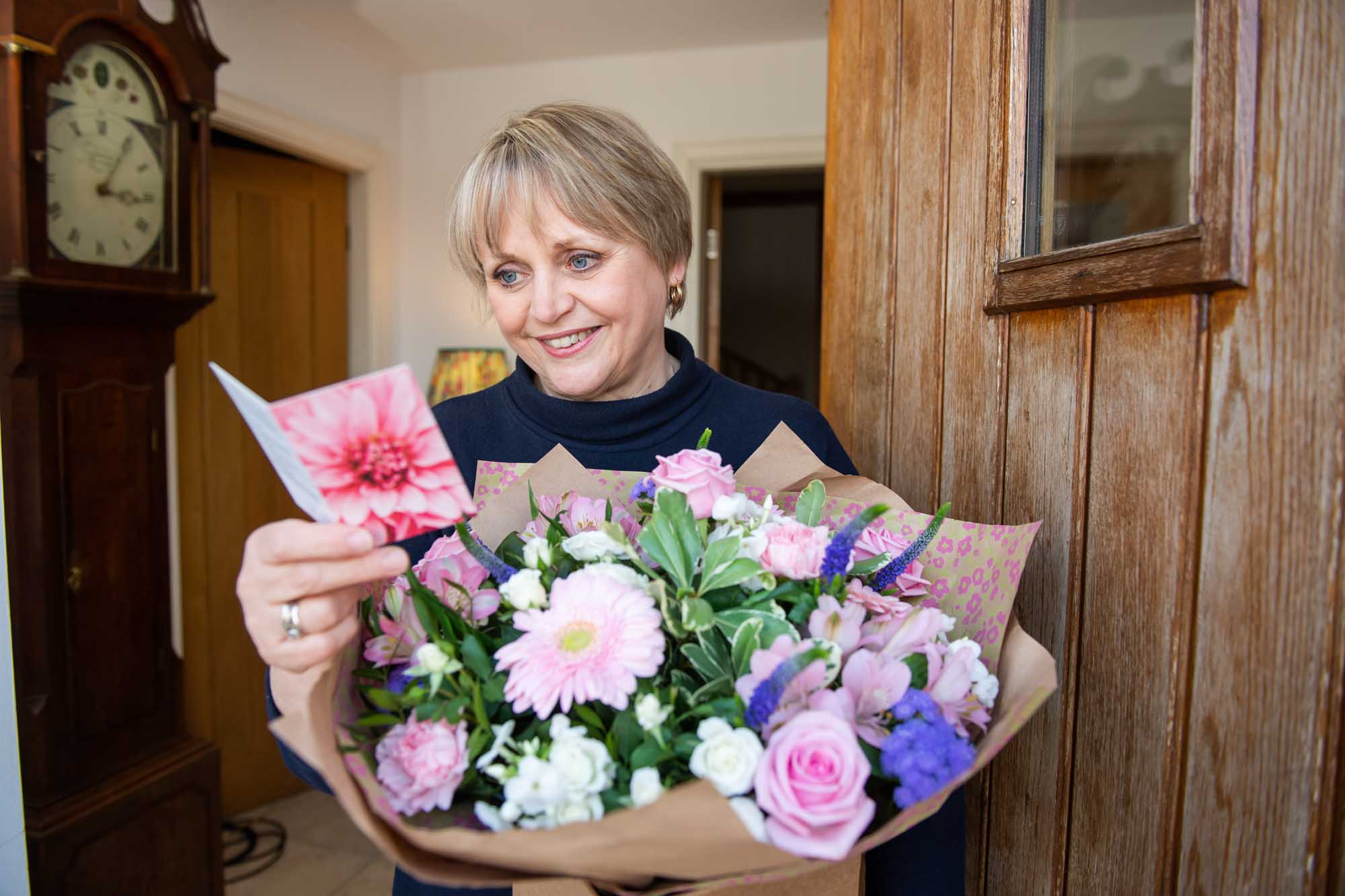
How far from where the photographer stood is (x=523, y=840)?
0.47 metres

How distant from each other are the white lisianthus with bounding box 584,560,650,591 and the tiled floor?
2712 millimetres

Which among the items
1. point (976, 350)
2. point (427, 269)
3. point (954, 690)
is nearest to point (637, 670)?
point (954, 690)

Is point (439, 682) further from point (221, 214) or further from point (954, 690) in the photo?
point (221, 214)

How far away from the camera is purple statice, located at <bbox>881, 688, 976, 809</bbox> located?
497 mm

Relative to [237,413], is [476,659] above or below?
below

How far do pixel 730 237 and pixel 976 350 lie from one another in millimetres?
6923

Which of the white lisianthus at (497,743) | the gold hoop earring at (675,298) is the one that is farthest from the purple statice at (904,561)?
the gold hoop earring at (675,298)

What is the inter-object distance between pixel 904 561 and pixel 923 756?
0.21 meters

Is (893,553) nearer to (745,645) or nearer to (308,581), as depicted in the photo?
(745,645)

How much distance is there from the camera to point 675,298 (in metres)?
1.33

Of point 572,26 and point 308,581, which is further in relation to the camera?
point 572,26

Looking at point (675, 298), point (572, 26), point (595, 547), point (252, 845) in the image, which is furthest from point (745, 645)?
point (572, 26)

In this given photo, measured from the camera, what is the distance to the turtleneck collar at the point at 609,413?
1151 mm

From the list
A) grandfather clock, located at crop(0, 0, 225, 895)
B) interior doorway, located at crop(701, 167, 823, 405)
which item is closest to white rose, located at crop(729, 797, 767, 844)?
grandfather clock, located at crop(0, 0, 225, 895)
